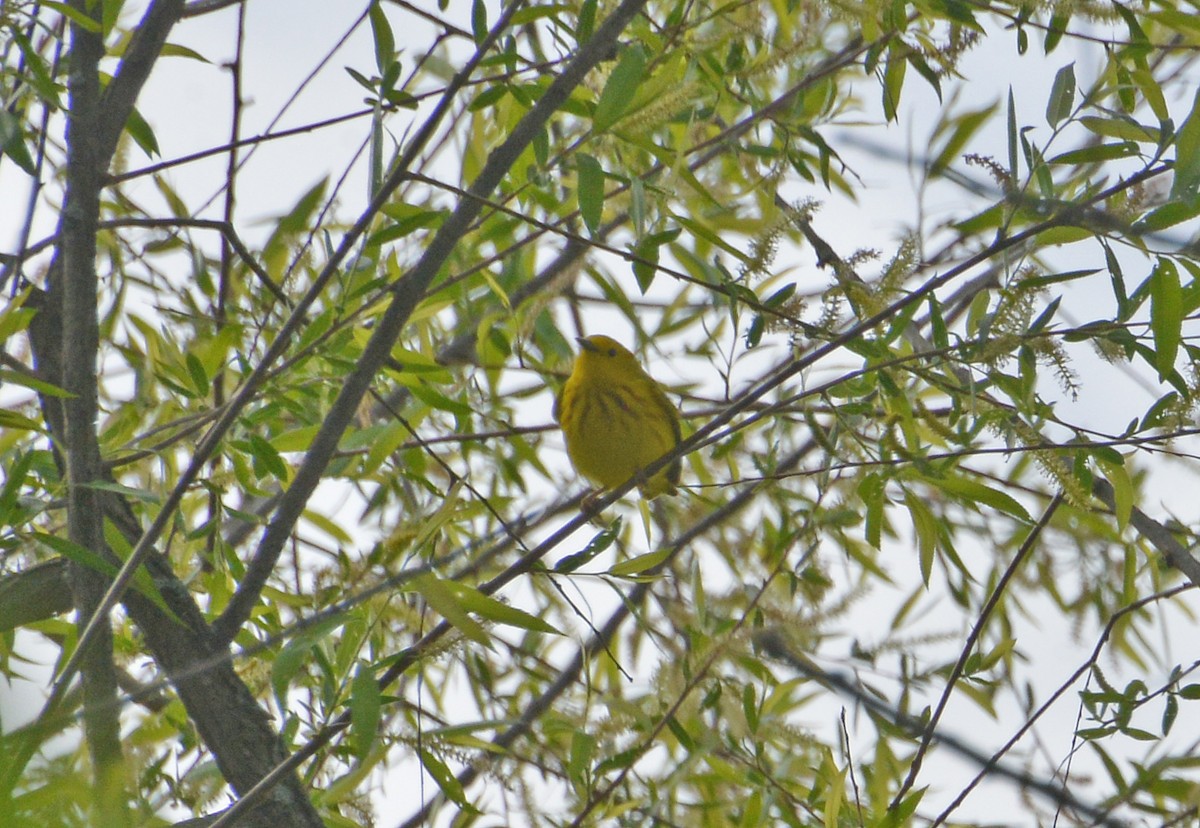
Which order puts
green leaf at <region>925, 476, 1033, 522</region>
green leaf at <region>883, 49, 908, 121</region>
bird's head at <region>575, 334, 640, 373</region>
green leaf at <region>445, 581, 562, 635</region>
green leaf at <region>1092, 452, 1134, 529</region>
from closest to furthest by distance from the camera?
green leaf at <region>445, 581, 562, 635</region>, green leaf at <region>1092, 452, 1134, 529</region>, green leaf at <region>925, 476, 1033, 522</region>, green leaf at <region>883, 49, 908, 121</region>, bird's head at <region>575, 334, 640, 373</region>

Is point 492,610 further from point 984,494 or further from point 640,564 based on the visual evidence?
point 984,494

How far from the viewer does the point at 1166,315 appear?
1.75m

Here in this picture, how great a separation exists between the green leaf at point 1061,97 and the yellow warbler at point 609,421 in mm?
2095

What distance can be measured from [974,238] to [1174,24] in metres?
0.78

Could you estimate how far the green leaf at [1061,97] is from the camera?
70.1 inches

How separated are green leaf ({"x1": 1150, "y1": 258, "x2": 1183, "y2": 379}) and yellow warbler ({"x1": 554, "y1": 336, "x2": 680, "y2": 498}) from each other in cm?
208

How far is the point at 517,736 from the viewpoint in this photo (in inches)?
111

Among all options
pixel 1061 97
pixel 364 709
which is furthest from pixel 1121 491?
pixel 364 709

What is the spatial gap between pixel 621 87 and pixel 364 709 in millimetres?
947

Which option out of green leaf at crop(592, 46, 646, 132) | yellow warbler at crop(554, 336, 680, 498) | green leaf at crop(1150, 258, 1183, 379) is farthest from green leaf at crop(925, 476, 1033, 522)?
yellow warbler at crop(554, 336, 680, 498)

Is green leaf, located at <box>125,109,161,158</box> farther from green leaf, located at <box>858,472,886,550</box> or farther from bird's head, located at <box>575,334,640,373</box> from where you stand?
bird's head, located at <box>575,334,640,373</box>

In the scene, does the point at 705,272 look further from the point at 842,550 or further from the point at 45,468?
the point at 45,468

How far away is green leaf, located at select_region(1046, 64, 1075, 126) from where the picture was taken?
1.78 m

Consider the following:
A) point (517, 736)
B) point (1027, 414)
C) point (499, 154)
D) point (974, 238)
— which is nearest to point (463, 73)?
point (499, 154)
